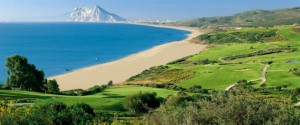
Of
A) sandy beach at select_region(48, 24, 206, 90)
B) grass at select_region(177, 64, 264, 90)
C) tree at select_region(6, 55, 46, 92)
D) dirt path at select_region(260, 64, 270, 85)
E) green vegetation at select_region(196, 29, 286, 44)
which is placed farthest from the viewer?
green vegetation at select_region(196, 29, 286, 44)

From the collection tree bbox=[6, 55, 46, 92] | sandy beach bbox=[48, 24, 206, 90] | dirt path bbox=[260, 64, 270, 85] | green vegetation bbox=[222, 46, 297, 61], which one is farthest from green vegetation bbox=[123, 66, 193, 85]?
green vegetation bbox=[222, 46, 297, 61]

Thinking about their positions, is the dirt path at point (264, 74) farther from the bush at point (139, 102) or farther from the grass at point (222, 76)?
the bush at point (139, 102)

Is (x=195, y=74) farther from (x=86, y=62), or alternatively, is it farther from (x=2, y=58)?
(x=2, y=58)

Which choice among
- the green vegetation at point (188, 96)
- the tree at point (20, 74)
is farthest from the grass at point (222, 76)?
the tree at point (20, 74)

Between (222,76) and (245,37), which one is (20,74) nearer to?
(222,76)

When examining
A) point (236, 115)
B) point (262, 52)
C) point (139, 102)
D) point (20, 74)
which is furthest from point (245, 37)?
point (236, 115)

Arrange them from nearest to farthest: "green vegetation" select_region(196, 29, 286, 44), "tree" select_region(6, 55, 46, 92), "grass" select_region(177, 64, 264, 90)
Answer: "tree" select_region(6, 55, 46, 92) < "grass" select_region(177, 64, 264, 90) < "green vegetation" select_region(196, 29, 286, 44)

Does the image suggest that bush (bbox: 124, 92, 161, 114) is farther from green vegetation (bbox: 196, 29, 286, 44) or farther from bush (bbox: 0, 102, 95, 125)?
green vegetation (bbox: 196, 29, 286, 44)

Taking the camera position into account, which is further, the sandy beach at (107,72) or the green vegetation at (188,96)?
the sandy beach at (107,72)

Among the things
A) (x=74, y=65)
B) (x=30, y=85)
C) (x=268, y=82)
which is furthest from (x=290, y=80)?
(x=74, y=65)

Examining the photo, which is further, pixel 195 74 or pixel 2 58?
pixel 2 58

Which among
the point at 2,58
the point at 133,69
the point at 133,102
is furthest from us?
the point at 2,58
